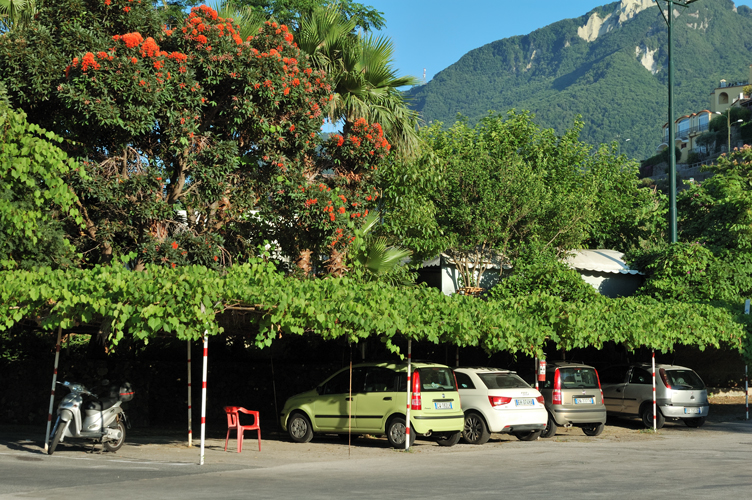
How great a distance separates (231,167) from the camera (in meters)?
16.2

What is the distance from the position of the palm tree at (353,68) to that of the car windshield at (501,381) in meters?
6.10

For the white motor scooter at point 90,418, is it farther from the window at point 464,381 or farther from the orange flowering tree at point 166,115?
the window at point 464,381

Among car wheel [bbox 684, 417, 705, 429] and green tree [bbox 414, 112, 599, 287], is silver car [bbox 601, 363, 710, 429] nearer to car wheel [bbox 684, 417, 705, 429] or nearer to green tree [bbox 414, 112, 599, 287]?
car wheel [bbox 684, 417, 705, 429]

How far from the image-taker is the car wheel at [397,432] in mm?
15453

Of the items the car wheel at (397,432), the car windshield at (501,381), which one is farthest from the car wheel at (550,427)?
the car wheel at (397,432)

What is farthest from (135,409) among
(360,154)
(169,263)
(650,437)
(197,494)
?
(650,437)

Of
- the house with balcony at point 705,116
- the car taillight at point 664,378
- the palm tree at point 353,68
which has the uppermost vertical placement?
the house with balcony at point 705,116

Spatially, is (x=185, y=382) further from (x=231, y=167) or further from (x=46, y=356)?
(x=231, y=167)

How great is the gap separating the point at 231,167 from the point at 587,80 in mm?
184907

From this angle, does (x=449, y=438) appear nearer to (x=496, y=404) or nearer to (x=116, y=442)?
(x=496, y=404)

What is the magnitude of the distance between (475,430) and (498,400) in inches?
36.3

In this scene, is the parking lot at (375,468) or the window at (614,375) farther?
the window at (614,375)

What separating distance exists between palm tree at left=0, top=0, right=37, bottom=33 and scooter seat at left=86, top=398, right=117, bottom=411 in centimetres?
769

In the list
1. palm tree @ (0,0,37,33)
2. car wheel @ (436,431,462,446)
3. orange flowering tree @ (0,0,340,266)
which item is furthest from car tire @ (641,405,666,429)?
palm tree @ (0,0,37,33)
